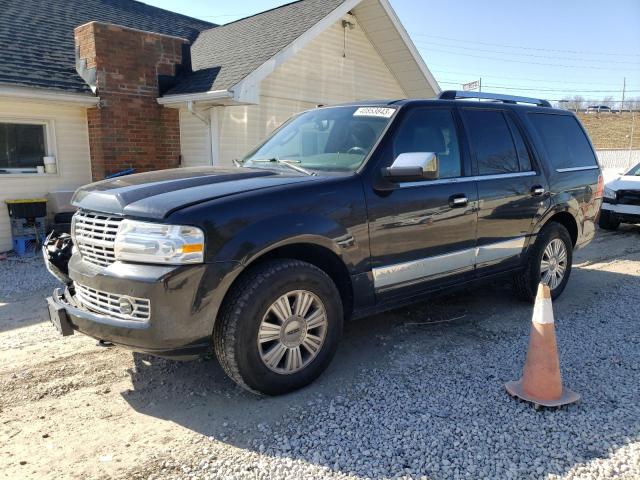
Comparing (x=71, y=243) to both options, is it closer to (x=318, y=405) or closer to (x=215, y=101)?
(x=318, y=405)

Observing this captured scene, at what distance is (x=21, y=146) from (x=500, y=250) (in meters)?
8.33

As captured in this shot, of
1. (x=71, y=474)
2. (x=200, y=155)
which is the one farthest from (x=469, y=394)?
(x=200, y=155)

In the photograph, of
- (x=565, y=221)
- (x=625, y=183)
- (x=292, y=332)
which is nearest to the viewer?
(x=292, y=332)

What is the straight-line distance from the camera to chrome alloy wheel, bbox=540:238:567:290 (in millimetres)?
5465

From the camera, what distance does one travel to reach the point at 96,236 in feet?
10.7

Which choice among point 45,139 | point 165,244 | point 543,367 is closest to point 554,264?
point 543,367

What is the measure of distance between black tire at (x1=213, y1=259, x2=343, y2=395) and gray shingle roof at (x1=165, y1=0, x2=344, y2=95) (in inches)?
253

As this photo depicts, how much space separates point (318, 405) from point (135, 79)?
8.44 m

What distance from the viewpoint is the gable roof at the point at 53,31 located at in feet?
29.6

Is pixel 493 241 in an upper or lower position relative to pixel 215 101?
lower

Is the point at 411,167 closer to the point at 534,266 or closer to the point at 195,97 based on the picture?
the point at 534,266

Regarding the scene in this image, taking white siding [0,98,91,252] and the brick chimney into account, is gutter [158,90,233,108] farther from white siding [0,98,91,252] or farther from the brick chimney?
white siding [0,98,91,252]

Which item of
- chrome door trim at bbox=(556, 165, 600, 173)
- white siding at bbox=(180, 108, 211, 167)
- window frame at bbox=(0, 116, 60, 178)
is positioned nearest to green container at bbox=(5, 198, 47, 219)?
window frame at bbox=(0, 116, 60, 178)

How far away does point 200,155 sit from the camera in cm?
1027
